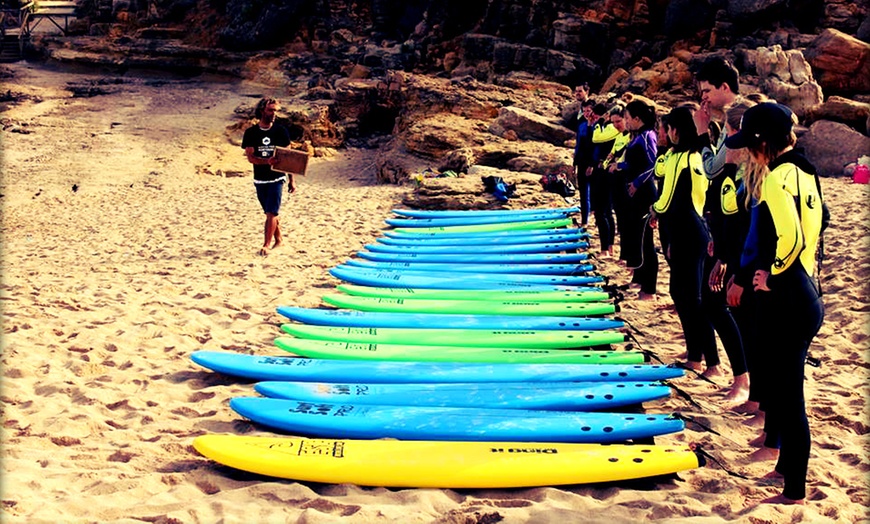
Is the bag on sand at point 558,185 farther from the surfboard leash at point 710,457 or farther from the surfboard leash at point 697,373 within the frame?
the surfboard leash at point 710,457

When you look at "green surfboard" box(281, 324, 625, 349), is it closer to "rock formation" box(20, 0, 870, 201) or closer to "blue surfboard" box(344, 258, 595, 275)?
"blue surfboard" box(344, 258, 595, 275)

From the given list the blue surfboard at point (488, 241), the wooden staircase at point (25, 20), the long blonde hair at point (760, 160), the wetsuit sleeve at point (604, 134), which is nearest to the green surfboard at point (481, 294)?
the blue surfboard at point (488, 241)

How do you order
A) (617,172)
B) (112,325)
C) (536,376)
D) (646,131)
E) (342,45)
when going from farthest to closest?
(342,45)
(617,172)
(646,131)
(112,325)
(536,376)

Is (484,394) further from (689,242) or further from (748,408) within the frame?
(689,242)

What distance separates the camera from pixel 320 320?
19.7ft

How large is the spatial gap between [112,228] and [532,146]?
23.0 feet

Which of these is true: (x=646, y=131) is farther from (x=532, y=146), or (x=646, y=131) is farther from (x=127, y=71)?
(x=127, y=71)

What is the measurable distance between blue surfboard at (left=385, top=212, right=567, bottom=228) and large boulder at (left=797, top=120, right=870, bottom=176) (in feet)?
16.6

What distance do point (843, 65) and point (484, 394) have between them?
56.9ft

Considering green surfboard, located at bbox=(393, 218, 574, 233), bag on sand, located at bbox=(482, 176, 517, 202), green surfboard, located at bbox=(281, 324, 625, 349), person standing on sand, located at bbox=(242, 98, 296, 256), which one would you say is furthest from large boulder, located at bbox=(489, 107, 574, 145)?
green surfboard, located at bbox=(281, 324, 625, 349)

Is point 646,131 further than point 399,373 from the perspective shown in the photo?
Yes

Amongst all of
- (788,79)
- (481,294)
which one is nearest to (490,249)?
(481,294)

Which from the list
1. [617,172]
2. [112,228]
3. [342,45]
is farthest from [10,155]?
[617,172]

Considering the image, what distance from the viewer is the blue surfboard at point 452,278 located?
723 centimetres
